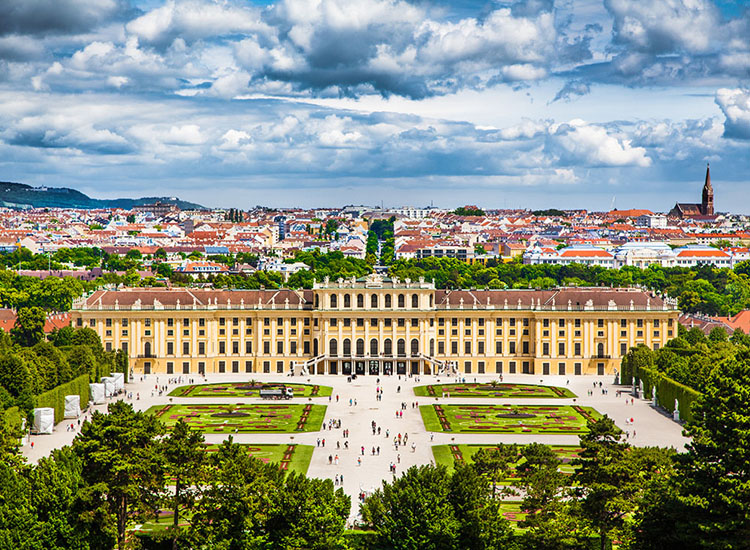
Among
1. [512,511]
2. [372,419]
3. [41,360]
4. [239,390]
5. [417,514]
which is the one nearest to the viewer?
[417,514]

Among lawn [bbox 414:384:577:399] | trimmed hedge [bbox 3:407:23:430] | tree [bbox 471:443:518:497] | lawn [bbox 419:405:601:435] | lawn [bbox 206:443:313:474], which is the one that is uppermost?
trimmed hedge [bbox 3:407:23:430]

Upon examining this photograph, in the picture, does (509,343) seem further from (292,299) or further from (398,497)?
(398,497)

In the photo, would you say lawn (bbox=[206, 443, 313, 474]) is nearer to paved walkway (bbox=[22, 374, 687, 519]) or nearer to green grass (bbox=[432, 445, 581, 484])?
paved walkway (bbox=[22, 374, 687, 519])

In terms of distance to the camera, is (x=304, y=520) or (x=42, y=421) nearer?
(x=304, y=520)

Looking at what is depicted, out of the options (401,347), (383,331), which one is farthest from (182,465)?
(401,347)

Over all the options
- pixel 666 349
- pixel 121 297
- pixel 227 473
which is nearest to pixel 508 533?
pixel 227 473

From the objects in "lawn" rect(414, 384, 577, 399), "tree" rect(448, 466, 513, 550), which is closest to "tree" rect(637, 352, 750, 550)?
"tree" rect(448, 466, 513, 550)

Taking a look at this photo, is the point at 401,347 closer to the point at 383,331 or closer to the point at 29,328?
the point at 383,331
